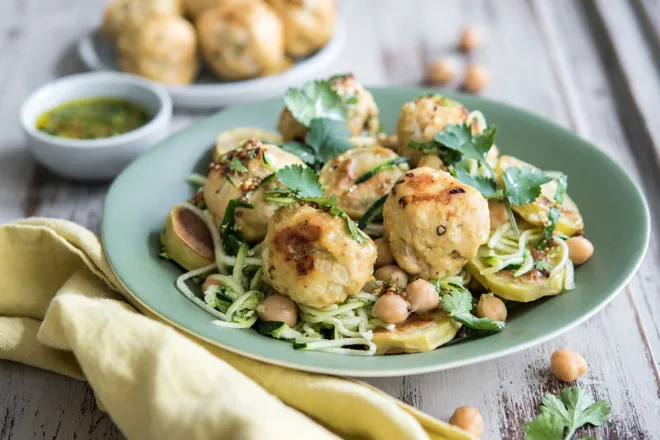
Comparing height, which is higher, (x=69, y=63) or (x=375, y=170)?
(x=375, y=170)

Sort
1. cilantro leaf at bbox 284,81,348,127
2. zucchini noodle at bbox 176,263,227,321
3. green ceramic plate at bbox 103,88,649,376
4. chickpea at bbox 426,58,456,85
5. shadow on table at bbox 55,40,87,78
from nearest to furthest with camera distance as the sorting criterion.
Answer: green ceramic plate at bbox 103,88,649,376 < zucchini noodle at bbox 176,263,227,321 < cilantro leaf at bbox 284,81,348,127 < chickpea at bbox 426,58,456,85 < shadow on table at bbox 55,40,87,78

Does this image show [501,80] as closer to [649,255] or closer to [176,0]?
[649,255]

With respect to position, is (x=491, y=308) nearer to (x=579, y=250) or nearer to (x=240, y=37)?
(x=579, y=250)

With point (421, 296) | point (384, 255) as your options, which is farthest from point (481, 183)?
point (421, 296)

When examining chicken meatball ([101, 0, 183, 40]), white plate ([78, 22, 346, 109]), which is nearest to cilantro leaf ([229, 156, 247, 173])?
white plate ([78, 22, 346, 109])

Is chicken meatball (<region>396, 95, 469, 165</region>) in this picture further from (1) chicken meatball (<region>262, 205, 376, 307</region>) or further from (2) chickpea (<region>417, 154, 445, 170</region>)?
(1) chicken meatball (<region>262, 205, 376, 307</region>)

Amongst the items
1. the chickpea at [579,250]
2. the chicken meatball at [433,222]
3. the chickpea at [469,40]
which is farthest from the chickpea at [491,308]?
the chickpea at [469,40]

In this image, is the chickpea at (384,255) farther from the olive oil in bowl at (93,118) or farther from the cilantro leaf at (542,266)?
the olive oil in bowl at (93,118)
